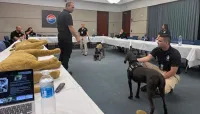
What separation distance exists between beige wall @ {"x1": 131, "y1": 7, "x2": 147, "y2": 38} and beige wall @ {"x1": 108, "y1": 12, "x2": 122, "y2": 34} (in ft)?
4.40

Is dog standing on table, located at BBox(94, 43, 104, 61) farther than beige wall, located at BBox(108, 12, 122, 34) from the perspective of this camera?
No

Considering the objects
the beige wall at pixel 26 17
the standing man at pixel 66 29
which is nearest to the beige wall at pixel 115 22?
the beige wall at pixel 26 17

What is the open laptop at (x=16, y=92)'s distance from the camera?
30.6 inches

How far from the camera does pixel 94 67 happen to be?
175 inches

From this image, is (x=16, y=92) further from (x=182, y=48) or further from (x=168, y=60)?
(x=182, y=48)

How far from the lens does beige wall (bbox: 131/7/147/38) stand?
8430mm

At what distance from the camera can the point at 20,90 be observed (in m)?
0.83

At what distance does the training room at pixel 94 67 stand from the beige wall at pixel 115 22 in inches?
42.6

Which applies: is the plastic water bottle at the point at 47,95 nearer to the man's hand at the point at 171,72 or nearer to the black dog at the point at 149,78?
the black dog at the point at 149,78

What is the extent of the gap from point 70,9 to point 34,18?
619cm

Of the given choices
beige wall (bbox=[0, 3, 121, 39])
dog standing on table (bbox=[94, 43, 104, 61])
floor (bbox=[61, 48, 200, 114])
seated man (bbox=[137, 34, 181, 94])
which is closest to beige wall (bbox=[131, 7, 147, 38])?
beige wall (bbox=[0, 3, 121, 39])

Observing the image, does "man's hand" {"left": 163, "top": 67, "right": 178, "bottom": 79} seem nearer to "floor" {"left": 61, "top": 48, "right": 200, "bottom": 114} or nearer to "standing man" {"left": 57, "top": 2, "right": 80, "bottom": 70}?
"floor" {"left": 61, "top": 48, "right": 200, "bottom": 114}

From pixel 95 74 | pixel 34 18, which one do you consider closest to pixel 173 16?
pixel 95 74

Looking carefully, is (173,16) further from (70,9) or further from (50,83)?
(50,83)
